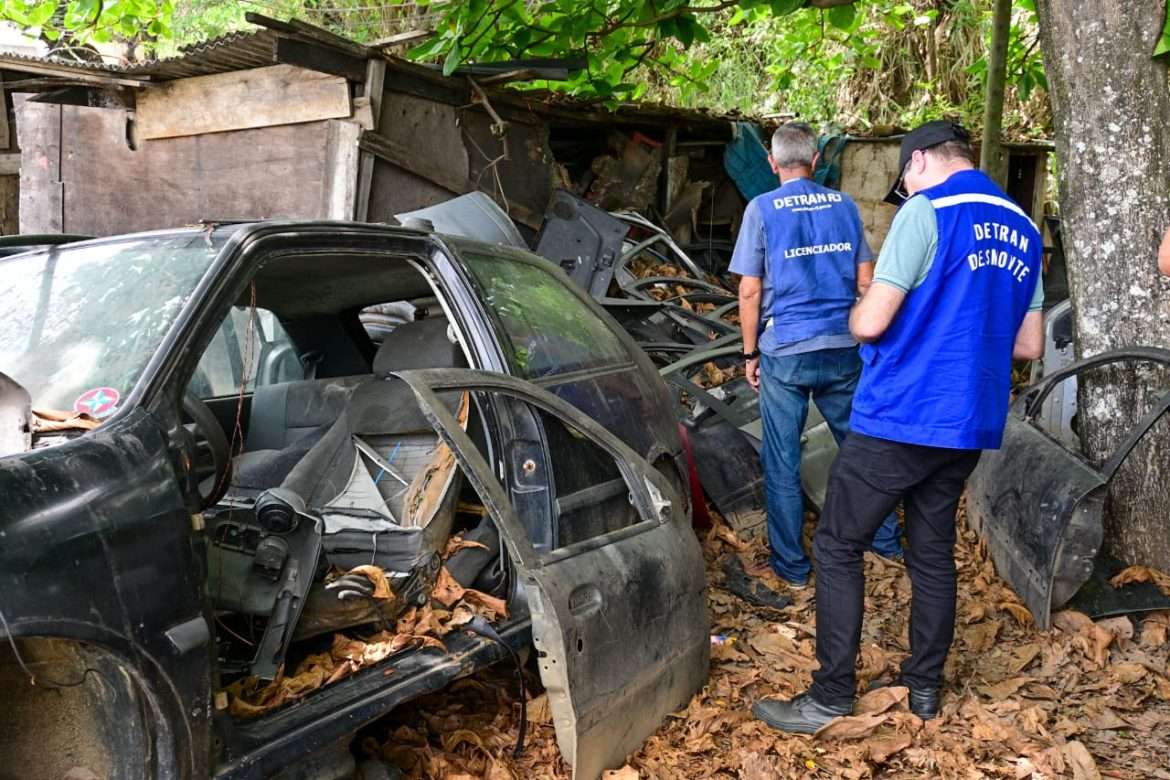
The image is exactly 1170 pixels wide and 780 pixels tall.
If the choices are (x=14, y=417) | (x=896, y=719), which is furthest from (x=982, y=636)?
(x=14, y=417)

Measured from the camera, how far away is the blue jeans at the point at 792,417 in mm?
4480

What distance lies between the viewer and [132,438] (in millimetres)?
2145

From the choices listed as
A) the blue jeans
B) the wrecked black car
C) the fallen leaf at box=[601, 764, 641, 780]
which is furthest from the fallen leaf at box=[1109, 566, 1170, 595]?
the fallen leaf at box=[601, 764, 641, 780]

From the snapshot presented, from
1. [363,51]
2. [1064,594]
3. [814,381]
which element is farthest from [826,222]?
[363,51]

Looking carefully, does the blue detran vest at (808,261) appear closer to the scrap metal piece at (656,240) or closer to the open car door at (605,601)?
the open car door at (605,601)

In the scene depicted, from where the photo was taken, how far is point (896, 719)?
11.1 ft

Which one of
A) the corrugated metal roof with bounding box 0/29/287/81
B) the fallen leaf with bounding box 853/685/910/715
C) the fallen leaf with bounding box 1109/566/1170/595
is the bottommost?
the fallen leaf with bounding box 853/685/910/715

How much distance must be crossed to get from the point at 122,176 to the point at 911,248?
739cm

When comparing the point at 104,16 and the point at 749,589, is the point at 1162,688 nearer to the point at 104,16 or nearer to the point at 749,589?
the point at 749,589

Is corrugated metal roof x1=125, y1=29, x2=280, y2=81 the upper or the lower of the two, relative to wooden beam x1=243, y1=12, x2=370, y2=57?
lower

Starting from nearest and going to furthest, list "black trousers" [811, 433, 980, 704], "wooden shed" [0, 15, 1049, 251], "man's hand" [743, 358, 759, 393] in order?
"black trousers" [811, 433, 980, 704] → "man's hand" [743, 358, 759, 393] → "wooden shed" [0, 15, 1049, 251]

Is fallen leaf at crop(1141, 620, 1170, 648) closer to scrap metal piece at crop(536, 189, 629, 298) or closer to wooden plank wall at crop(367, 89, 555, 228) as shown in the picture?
scrap metal piece at crop(536, 189, 629, 298)

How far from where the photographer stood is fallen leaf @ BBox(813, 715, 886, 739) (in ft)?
10.8

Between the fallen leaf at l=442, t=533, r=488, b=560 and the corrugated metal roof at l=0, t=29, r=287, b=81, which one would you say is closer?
the fallen leaf at l=442, t=533, r=488, b=560
